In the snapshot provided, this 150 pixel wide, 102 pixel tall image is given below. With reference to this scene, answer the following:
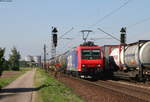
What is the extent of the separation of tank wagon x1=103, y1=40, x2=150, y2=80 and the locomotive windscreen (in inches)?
66.7

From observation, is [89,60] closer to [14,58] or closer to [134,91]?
[134,91]

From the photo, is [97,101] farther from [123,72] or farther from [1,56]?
[123,72]

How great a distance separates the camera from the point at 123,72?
27.7m

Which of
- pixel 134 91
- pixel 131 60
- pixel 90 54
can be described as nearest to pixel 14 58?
pixel 90 54

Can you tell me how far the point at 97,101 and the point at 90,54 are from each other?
17.8 metres

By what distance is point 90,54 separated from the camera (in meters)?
31.1

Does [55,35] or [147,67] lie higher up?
[55,35]

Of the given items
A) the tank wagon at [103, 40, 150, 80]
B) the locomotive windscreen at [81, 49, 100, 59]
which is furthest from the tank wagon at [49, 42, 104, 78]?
the tank wagon at [103, 40, 150, 80]

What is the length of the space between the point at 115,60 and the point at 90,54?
2576mm

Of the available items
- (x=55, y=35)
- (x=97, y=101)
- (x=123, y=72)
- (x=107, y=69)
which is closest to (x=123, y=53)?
(x=123, y=72)

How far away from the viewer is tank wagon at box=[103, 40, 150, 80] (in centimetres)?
2291

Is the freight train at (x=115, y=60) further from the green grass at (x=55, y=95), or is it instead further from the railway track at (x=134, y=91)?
the green grass at (x=55, y=95)

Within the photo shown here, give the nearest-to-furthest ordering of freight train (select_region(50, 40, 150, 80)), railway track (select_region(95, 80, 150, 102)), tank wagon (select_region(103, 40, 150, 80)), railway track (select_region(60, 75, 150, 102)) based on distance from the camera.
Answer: railway track (select_region(60, 75, 150, 102))
railway track (select_region(95, 80, 150, 102))
tank wagon (select_region(103, 40, 150, 80))
freight train (select_region(50, 40, 150, 80))

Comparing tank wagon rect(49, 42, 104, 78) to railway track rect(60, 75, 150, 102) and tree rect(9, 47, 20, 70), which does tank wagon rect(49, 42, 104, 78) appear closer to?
railway track rect(60, 75, 150, 102)
